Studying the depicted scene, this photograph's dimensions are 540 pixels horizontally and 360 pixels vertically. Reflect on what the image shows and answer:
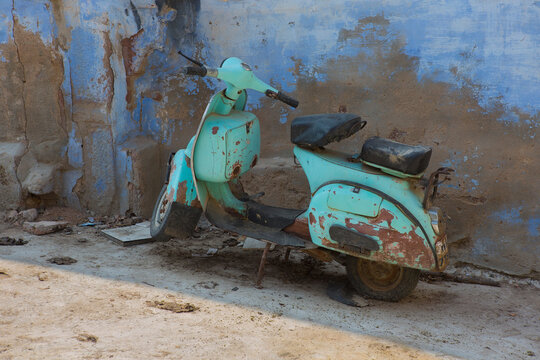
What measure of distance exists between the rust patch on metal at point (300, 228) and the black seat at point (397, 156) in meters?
0.56

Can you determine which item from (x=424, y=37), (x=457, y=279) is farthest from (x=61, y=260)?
(x=424, y=37)

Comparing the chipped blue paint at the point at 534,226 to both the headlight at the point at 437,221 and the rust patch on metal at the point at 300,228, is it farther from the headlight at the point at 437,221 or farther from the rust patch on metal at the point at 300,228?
the rust patch on metal at the point at 300,228

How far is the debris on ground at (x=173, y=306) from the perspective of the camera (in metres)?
2.75

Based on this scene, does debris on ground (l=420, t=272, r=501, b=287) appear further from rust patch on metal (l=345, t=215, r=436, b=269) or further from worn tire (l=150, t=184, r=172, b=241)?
worn tire (l=150, t=184, r=172, b=241)

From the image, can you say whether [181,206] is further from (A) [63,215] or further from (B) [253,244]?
(A) [63,215]

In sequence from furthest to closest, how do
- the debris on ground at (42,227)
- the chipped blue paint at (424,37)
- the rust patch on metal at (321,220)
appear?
the debris on ground at (42,227) < the chipped blue paint at (424,37) < the rust patch on metal at (321,220)

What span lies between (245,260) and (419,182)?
141 cm

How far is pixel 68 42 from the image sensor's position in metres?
4.28

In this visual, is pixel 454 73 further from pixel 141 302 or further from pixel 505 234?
pixel 141 302

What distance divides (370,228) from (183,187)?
3.89 feet

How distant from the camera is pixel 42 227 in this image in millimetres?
4023

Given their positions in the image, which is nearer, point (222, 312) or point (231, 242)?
point (222, 312)

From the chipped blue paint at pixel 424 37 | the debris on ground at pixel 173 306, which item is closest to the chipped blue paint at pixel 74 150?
the chipped blue paint at pixel 424 37

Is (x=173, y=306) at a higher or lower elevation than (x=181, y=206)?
lower
